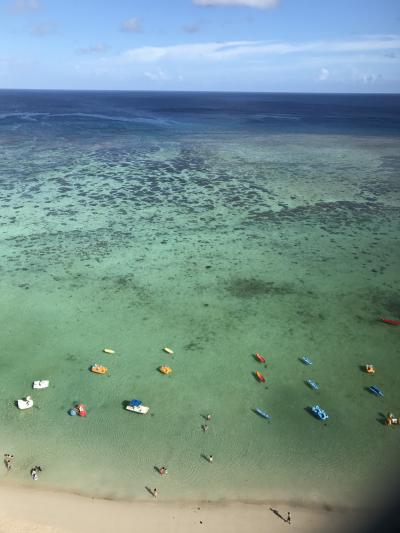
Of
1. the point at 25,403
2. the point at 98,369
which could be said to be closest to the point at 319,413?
the point at 98,369

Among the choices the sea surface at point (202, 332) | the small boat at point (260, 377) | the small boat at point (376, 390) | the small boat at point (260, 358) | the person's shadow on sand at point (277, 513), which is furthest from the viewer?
the small boat at point (260, 358)

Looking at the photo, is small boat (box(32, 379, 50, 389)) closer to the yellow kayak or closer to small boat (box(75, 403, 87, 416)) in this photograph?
small boat (box(75, 403, 87, 416))

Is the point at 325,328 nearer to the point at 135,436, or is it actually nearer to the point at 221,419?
the point at 221,419

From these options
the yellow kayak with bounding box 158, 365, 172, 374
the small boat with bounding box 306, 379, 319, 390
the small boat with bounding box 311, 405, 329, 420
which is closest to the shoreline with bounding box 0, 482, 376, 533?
the small boat with bounding box 311, 405, 329, 420

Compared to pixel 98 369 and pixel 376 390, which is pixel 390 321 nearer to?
pixel 376 390

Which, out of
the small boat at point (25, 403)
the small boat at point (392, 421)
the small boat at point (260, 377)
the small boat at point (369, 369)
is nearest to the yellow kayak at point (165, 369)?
the small boat at point (260, 377)

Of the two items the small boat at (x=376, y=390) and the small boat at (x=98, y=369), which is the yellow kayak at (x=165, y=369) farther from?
the small boat at (x=376, y=390)
